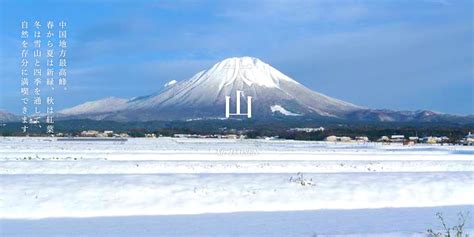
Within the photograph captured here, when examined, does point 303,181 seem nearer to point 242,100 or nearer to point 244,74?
point 242,100

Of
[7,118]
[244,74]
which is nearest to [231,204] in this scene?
[7,118]

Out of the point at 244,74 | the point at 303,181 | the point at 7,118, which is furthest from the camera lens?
the point at 244,74

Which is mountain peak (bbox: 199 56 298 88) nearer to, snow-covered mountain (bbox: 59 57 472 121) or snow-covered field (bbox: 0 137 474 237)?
snow-covered mountain (bbox: 59 57 472 121)

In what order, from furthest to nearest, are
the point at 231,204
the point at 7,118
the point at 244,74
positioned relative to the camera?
the point at 244,74
the point at 7,118
the point at 231,204

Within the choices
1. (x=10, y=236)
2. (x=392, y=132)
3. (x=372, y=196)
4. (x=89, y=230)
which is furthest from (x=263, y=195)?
(x=392, y=132)

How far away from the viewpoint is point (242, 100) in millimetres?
101312

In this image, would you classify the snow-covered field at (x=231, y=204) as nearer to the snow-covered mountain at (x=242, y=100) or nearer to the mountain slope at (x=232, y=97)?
the snow-covered mountain at (x=242, y=100)

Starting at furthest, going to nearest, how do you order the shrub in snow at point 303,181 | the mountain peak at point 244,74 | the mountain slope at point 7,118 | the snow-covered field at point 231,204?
the mountain peak at point 244,74 < the mountain slope at point 7,118 < the shrub in snow at point 303,181 < the snow-covered field at point 231,204

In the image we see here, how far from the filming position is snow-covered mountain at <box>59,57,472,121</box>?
3745 inches

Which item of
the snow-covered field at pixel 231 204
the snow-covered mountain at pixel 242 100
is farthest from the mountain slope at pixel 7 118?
the snow-covered field at pixel 231 204

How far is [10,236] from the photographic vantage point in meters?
8.52

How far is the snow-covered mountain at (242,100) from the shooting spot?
312 feet

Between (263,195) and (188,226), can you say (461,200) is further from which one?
(188,226)

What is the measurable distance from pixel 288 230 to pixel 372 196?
3.34m
